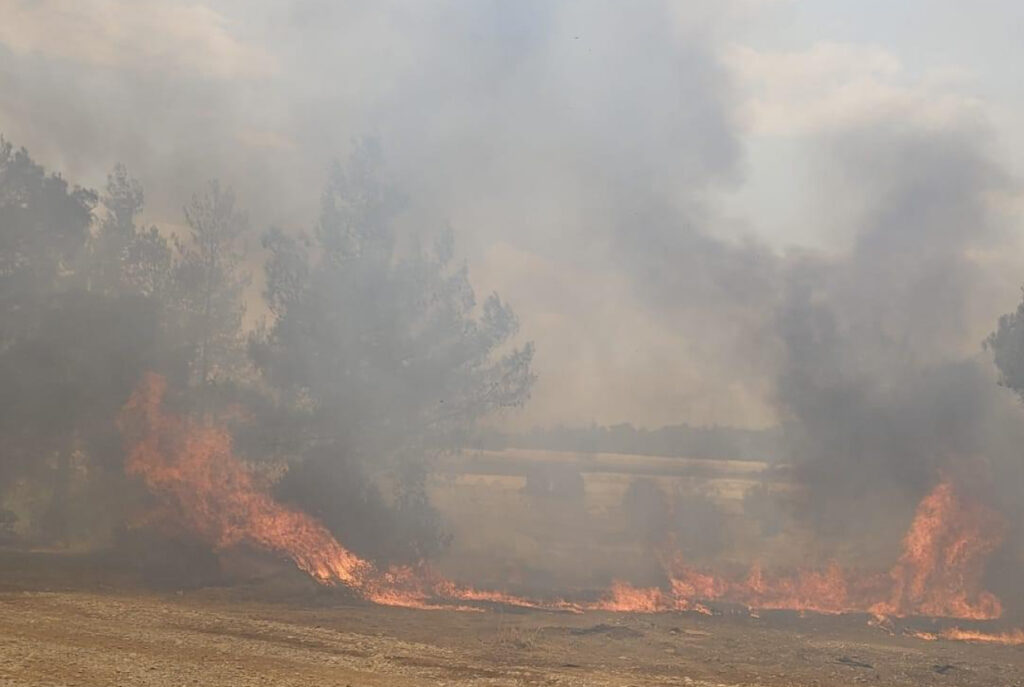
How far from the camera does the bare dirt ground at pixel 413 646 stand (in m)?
13.0

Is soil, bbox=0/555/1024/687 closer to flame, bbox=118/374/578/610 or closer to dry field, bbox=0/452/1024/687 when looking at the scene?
dry field, bbox=0/452/1024/687

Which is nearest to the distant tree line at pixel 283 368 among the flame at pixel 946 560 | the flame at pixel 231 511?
the flame at pixel 231 511

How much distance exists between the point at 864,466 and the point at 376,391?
17.6 metres

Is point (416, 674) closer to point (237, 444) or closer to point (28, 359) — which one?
point (237, 444)

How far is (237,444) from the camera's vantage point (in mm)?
26453

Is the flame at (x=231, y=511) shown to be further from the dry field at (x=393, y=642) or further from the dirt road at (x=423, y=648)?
the dirt road at (x=423, y=648)

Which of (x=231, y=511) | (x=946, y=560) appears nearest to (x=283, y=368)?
(x=231, y=511)

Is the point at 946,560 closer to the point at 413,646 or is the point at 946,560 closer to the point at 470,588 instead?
the point at 470,588

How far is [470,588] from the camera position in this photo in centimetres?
2244

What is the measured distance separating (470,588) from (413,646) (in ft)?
21.9

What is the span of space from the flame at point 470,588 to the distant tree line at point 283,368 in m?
1.60

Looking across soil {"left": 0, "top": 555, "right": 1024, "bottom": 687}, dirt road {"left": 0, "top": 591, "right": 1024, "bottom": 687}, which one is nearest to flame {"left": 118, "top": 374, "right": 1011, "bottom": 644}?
soil {"left": 0, "top": 555, "right": 1024, "bottom": 687}

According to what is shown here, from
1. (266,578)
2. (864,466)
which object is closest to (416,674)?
(266,578)

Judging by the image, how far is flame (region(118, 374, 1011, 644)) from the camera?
869 inches
